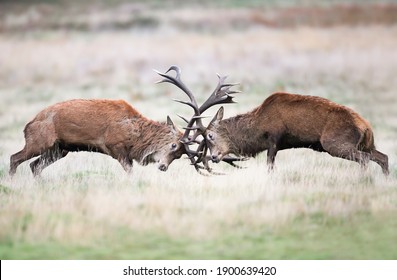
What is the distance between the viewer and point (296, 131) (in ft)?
51.7

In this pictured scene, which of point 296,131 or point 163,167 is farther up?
point 296,131

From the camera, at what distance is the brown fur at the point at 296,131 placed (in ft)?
50.4

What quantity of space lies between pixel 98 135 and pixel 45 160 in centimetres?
106

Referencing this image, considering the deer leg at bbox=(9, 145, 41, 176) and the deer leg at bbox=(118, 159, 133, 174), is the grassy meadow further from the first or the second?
the deer leg at bbox=(9, 145, 41, 176)

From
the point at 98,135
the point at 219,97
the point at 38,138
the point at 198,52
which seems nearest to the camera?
the point at 38,138

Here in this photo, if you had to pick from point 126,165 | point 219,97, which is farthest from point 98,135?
point 219,97

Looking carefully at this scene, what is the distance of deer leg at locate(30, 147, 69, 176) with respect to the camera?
53.2ft

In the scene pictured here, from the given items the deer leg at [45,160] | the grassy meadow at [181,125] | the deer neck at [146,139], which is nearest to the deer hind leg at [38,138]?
the deer leg at [45,160]

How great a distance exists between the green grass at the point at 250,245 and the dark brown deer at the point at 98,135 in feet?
11.6

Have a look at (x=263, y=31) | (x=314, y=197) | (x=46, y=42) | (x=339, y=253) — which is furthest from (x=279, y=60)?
(x=339, y=253)

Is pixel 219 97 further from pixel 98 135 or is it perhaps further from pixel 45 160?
pixel 45 160

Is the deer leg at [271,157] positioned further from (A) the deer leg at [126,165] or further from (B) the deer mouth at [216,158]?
(A) the deer leg at [126,165]

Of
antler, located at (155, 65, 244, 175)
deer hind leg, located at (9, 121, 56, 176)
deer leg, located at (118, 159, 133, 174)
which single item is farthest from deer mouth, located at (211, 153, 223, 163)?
deer hind leg, located at (9, 121, 56, 176)
